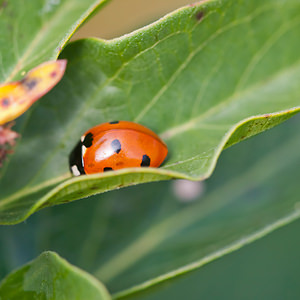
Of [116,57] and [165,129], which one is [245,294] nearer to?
[165,129]

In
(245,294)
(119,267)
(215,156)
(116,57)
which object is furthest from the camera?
(245,294)

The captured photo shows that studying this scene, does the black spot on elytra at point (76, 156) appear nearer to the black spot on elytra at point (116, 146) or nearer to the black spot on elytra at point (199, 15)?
the black spot on elytra at point (116, 146)

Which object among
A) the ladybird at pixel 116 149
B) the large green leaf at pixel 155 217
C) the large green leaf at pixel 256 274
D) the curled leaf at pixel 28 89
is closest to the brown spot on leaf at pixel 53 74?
the curled leaf at pixel 28 89

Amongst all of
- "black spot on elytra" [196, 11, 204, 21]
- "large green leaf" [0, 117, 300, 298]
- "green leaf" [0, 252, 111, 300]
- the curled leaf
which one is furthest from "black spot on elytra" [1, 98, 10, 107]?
"large green leaf" [0, 117, 300, 298]

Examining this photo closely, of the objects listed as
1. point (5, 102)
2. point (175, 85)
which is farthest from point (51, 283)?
point (175, 85)

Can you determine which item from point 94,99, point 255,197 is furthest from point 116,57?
point 255,197

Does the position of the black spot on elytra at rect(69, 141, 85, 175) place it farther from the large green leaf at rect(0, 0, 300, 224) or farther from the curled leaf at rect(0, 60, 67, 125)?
the curled leaf at rect(0, 60, 67, 125)
